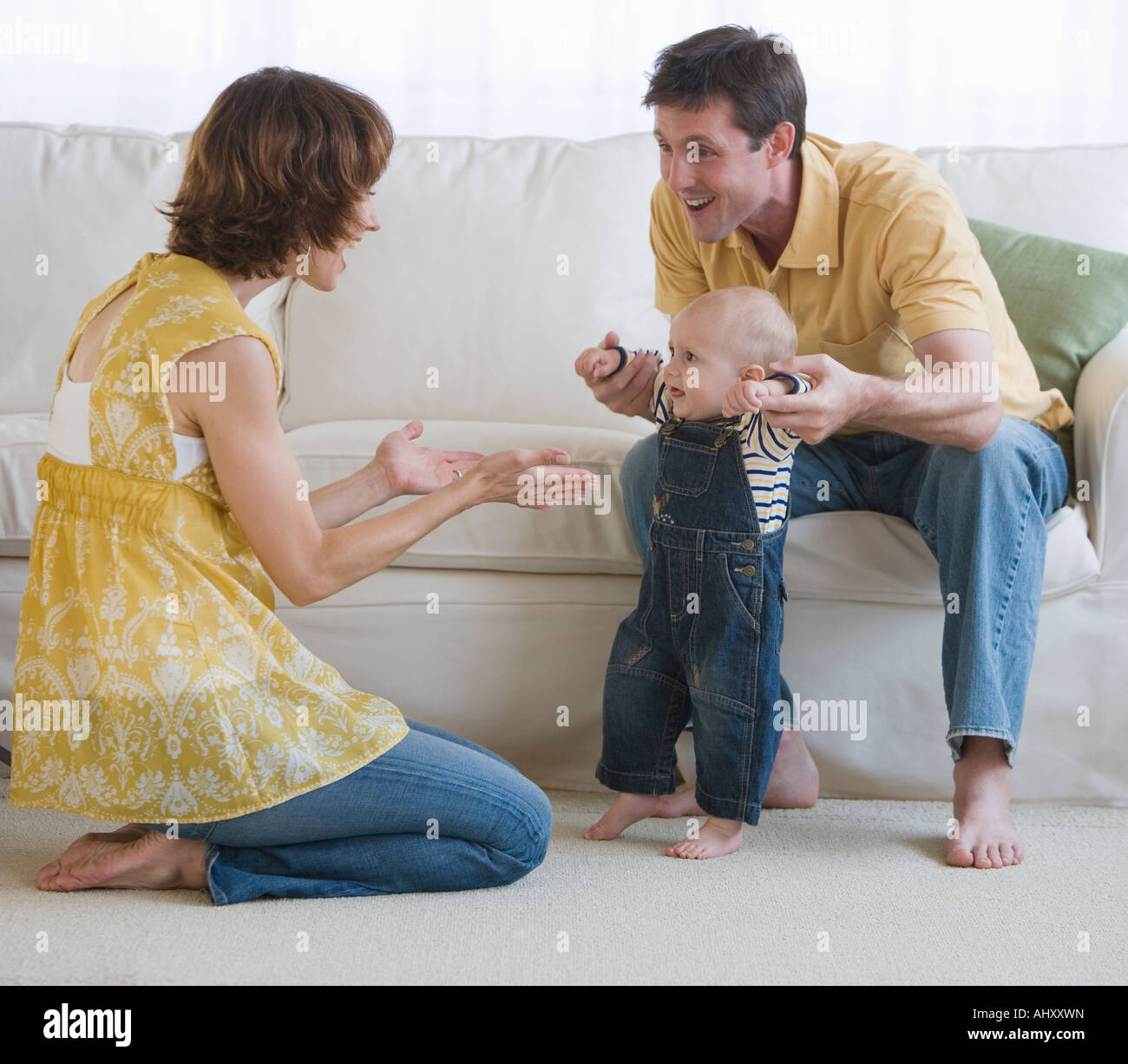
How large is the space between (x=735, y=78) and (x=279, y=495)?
804 millimetres

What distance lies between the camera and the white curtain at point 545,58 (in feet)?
8.57

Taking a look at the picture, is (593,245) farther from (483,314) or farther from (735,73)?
(735,73)

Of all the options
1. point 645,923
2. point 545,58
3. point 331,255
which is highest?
point 545,58

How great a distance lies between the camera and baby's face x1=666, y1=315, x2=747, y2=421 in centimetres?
146

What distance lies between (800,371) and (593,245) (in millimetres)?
894

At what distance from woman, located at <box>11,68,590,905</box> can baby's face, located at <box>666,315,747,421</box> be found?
25 centimetres

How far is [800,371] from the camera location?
4.50ft

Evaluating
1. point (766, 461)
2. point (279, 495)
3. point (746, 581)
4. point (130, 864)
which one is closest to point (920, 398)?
point (766, 461)

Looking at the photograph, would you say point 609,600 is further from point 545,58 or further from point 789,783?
point 545,58

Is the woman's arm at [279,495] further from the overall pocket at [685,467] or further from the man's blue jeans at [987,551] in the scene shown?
the man's blue jeans at [987,551]

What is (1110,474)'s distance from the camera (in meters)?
1.63

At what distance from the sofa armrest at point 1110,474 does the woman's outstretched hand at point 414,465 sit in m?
0.85

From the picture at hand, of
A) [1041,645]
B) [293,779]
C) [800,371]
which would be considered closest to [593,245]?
[800,371]
